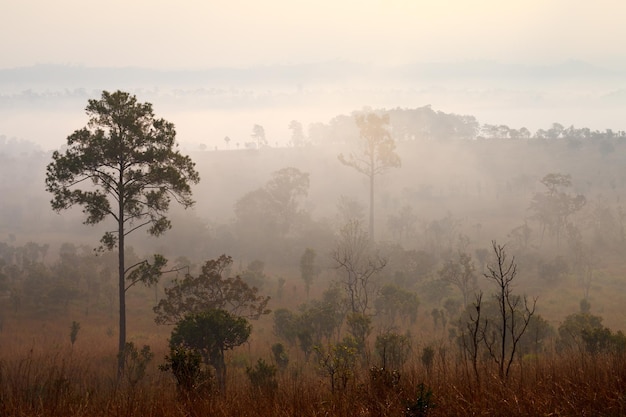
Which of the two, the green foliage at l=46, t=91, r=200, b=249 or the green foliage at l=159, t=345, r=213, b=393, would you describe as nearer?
the green foliage at l=159, t=345, r=213, b=393

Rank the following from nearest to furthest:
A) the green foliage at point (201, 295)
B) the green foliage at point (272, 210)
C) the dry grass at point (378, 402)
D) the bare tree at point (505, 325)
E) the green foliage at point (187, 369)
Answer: the dry grass at point (378, 402) < the bare tree at point (505, 325) < the green foliage at point (187, 369) < the green foliage at point (201, 295) < the green foliage at point (272, 210)

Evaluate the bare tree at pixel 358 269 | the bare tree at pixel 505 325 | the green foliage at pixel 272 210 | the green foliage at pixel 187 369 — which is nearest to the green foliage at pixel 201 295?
the bare tree at pixel 358 269

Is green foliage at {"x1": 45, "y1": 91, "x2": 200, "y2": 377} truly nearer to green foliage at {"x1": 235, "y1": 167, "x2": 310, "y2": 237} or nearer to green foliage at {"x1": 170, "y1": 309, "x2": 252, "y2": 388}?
green foliage at {"x1": 170, "y1": 309, "x2": 252, "y2": 388}

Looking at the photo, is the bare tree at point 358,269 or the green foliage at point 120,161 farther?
the bare tree at point 358,269

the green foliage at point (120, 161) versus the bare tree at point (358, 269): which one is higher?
the green foliage at point (120, 161)

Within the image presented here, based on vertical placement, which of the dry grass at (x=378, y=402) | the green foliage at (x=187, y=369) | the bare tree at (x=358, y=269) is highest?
the dry grass at (x=378, y=402)

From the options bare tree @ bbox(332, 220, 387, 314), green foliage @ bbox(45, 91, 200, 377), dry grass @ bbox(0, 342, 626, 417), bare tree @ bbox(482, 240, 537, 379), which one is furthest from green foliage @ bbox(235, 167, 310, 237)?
dry grass @ bbox(0, 342, 626, 417)

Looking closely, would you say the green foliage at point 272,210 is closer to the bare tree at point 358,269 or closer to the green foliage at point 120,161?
the bare tree at point 358,269

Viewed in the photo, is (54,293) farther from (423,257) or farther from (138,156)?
(423,257)

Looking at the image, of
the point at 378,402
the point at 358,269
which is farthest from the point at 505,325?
the point at 358,269

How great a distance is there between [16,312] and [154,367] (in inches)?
742

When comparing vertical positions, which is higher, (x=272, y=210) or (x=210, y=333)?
(x=272, y=210)

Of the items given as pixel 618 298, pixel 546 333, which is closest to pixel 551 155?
pixel 618 298

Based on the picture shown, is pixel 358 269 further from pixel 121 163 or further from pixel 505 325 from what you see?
pixel 505 325
